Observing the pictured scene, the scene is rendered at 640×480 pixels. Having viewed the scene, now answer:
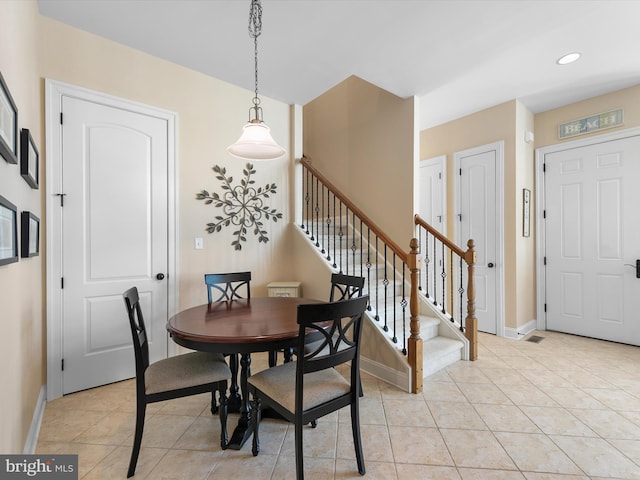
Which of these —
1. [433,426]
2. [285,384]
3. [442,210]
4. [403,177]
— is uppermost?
[403,177]

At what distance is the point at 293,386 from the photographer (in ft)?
5.40

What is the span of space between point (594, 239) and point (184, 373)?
4.56m

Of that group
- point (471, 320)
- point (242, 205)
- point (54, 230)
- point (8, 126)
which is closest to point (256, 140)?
point (8, 126)

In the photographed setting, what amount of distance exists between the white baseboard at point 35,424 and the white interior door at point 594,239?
17.1 feet

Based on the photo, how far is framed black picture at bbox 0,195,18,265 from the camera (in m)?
1.28

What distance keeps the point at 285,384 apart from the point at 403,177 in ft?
9.24

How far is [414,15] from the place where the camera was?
7.71 ft

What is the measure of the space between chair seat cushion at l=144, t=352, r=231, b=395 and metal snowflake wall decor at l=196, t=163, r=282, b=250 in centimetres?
161

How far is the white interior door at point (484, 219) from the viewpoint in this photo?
3.98m

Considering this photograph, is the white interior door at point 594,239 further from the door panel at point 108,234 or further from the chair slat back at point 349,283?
the door panel at point 108,234

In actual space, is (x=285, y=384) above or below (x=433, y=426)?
above

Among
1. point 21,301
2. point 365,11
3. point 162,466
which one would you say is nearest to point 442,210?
point 365,11

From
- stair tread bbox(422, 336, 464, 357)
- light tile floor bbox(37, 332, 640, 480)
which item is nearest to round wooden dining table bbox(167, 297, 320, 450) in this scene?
light tile floor bbox(37, 332, 640, 480)

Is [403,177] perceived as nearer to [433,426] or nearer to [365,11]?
[365,11]
